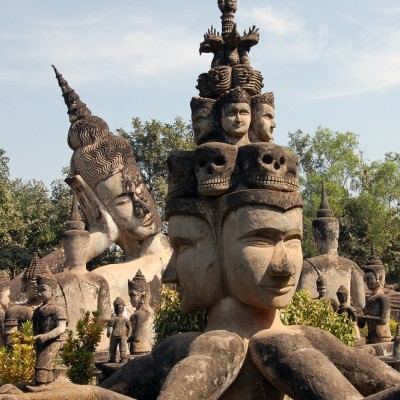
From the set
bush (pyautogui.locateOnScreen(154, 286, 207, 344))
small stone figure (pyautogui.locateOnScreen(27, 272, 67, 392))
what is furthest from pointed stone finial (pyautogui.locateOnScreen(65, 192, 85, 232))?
small stone figure (pyautogui.locateOnScreen(27, 272, 67, 392))

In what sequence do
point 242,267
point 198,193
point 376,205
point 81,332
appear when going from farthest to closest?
1. point 376,205
2. point 81,332
3. point 198,193
4. point 242,267

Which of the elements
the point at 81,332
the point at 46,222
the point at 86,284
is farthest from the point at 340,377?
the point at 46,222

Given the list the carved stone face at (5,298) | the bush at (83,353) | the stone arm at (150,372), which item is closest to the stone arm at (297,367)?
the stone arm at (150,372)

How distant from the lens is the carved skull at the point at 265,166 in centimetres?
562

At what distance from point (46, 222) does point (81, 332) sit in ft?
69.0

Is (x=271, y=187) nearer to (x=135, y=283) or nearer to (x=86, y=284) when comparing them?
(x=135, y=283)

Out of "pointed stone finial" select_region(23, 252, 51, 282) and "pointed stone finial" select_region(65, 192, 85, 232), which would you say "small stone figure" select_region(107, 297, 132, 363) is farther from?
"pointed stone finial" select_region(65, 192, 85, 232)

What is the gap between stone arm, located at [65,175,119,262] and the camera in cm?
1634

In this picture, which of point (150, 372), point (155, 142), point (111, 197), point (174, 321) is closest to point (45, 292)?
point (174, 321)

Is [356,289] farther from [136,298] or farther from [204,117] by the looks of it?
[204,117]

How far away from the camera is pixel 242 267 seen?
5516 millimetres

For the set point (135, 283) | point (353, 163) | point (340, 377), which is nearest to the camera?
point (340, 377)

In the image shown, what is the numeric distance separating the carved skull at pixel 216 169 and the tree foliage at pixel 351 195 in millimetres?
26937

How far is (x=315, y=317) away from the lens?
8.62 metres
